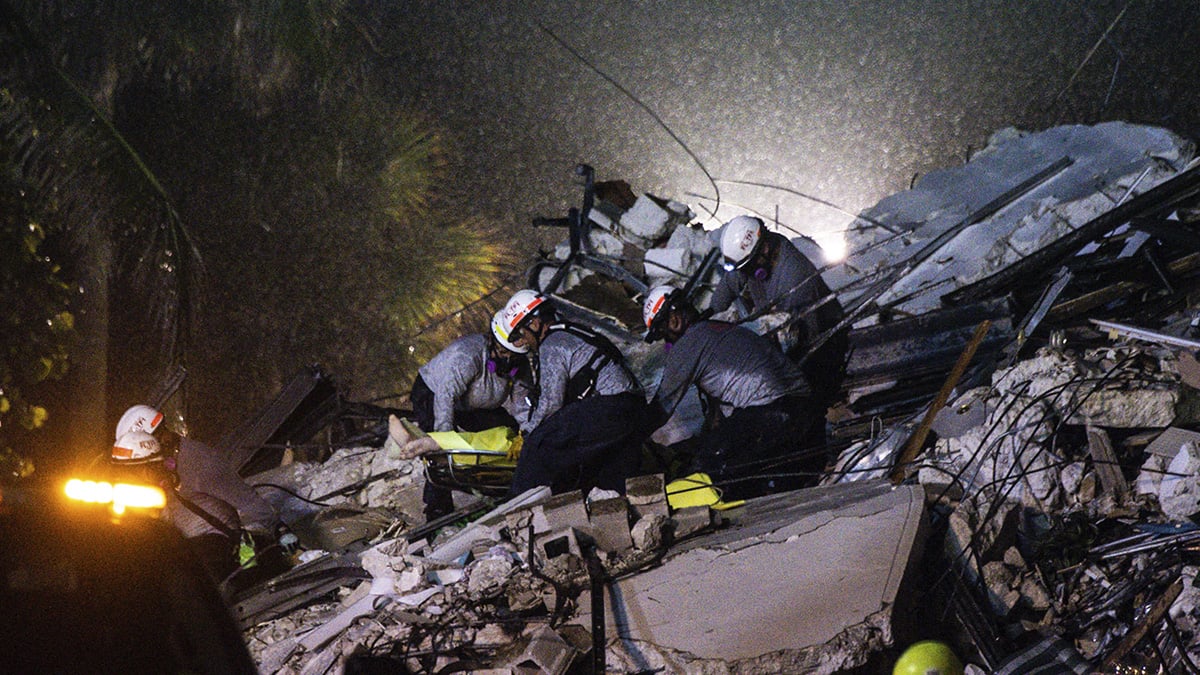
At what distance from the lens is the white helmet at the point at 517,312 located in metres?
6.24

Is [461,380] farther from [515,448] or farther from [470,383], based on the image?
[515,448]

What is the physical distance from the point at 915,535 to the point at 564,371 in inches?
95.7

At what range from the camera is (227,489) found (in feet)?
21.6

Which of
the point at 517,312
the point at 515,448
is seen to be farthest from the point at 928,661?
the point at 517,312

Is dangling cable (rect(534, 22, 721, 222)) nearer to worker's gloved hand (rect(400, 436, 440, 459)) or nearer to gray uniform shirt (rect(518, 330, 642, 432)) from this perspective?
gray uniform shirt (rect(518, 330, 642, 432))

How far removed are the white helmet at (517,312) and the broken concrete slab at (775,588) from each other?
7.39ft

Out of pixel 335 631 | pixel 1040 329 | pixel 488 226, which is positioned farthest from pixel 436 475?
pixel 488 226

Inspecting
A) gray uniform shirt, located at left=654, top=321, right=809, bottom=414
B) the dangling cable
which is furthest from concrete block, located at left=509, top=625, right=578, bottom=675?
the dangling cable

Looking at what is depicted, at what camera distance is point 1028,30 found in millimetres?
11891

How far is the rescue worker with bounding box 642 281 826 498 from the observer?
5.97m

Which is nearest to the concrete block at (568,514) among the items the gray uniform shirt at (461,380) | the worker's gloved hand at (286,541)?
the gray uniform shirt at (461,380)

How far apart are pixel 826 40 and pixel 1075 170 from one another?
4499 millimetres

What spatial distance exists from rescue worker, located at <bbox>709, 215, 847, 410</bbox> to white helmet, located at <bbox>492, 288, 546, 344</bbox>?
1778 millimetres

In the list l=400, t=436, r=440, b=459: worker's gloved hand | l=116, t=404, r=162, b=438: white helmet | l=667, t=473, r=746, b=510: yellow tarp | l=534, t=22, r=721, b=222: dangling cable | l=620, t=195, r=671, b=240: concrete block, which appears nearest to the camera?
l=667, t=473, r=746, b=510: yellow tarp
